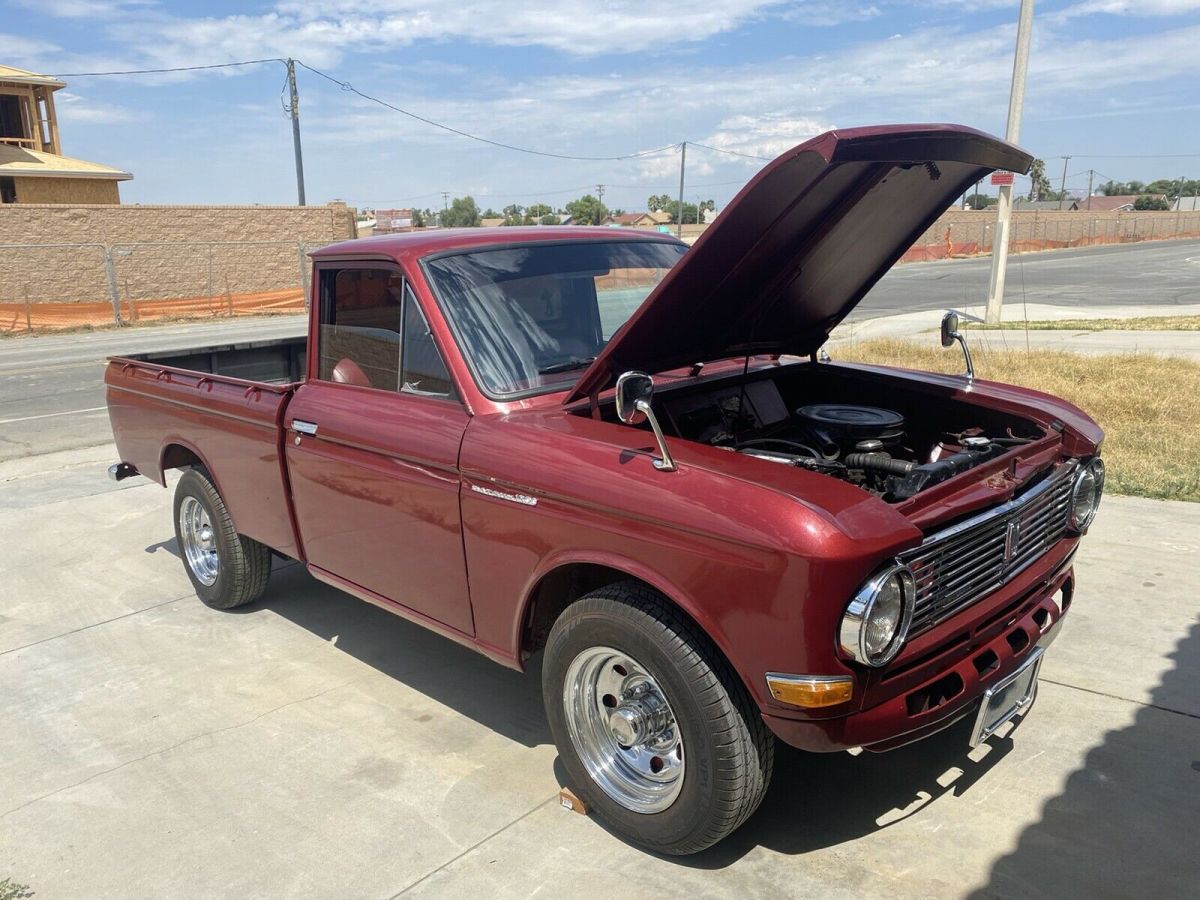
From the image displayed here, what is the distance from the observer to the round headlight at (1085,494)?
3.36 m

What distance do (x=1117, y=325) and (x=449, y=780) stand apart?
1603 cm

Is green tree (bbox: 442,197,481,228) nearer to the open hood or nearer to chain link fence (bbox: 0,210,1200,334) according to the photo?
chain link fence (bbox: 0,210,1200,334)

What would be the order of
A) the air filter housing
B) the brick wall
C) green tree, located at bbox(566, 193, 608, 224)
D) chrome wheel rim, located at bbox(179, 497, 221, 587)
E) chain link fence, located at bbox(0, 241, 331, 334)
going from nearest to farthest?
the air filter housing < chrome wheel rim, located at bbox(179, 497, 221, 587) < chain link fence, located at bbox(0, 241, 331, 334) < the brick wall < green tree, located at bbox(566, 193, 608, 224)

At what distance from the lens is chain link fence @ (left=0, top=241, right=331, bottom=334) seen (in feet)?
80.3

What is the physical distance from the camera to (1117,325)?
1587 centimetres

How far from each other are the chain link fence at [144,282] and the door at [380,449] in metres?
21.4

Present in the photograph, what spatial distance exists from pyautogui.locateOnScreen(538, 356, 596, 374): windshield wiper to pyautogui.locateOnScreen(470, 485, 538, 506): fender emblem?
0.58 meters

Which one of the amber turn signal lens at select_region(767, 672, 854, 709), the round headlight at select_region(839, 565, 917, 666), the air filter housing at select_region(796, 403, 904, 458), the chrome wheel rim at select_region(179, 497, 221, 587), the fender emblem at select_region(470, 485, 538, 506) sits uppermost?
the air filter housing at select_region(796, 403, 904, 458)

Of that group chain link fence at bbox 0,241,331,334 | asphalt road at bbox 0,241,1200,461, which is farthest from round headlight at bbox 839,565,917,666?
chain link fence at bbox 0,241,331,334

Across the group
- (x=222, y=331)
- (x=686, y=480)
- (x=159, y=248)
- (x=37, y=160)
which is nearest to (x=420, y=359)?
(x=686, y=480)

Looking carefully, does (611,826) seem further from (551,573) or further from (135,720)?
(135,720)

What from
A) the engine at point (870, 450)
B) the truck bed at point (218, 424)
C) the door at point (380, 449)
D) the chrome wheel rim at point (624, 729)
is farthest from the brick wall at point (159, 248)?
the chrome wheel rim at point (624, 729)

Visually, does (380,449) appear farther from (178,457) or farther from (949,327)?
(949,327)

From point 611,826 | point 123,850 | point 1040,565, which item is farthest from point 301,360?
point 1040,565
